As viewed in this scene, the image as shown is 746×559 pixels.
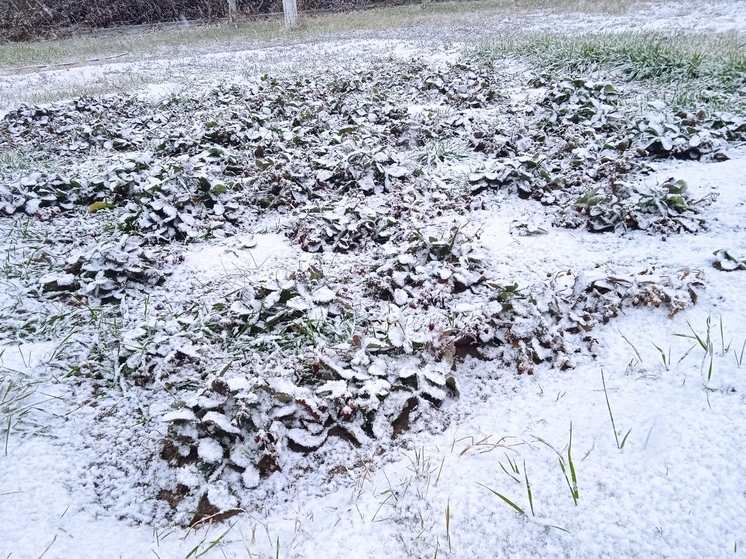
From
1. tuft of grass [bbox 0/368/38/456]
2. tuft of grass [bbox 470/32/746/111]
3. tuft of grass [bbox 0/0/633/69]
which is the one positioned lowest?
tuft of grass [bbox 0/368/38/456]

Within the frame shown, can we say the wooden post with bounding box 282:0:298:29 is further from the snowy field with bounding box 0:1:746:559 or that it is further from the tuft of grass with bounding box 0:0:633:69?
the snowy field with bounding box 0:1:746:559

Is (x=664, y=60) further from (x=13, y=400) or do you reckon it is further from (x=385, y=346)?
(x=13, y=400)

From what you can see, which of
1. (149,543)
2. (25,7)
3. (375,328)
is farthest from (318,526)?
(25,7)

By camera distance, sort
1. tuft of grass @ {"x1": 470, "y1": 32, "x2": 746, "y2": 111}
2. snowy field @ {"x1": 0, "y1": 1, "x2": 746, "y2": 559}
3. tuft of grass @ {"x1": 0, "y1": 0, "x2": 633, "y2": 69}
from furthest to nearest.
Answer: tuft of grass @ {"x1": 0, "y1": 0, "x2": 633, "y2": 69}
tuft of grass @ {"x1": 470, "y1": 32, "x2": 746, "y2": 111}
snowy field @ {"x1": 0, "y1": 1, "x2": 746, "y2": 559}

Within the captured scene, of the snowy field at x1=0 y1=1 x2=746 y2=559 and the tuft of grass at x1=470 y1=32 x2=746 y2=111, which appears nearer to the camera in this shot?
the snowy field at x1=0 y1=1 x2=746 y2=559

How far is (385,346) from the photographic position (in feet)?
8.04

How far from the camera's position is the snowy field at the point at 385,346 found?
1743mm

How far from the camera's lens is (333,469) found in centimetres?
203

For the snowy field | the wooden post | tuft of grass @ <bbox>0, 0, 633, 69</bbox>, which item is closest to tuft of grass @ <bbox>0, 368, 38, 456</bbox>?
the snowy field

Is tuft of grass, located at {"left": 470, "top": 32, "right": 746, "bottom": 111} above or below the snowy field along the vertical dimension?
above

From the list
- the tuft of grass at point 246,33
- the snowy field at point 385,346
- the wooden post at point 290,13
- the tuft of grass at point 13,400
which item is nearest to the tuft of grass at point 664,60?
the snowy field at point 385,346

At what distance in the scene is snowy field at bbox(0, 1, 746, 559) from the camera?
174cm

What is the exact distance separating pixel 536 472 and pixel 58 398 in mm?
2486

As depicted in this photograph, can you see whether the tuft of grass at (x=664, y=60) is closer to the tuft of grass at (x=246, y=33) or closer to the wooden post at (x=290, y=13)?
the tuft of grass at (x=246, y=33)
